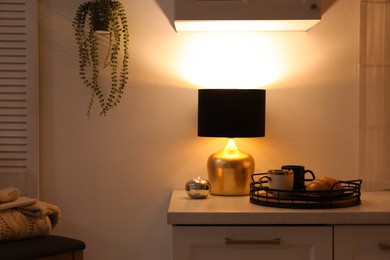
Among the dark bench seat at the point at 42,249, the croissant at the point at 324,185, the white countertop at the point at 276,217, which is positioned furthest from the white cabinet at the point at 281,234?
the dark bench seat at the point at 42,249

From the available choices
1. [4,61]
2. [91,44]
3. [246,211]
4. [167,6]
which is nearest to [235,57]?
[167,6]

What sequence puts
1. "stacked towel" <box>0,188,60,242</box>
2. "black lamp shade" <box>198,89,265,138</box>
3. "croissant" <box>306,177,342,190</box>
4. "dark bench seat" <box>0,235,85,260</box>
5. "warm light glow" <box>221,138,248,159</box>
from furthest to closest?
"warm light glow" <box>221,138,248,159</box> < "black lamp shade" <box>198,89,265,138</box> < "croissant" <box>306,177,342,190</box> < "stacked towel" <box>0,188,60,242</box> < "dark bench seat" <box>0,235,85,260</box>

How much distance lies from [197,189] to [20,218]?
0.73m

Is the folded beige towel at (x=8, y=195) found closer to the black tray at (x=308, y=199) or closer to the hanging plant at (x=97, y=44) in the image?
the hanging plant at (x=97, y=44)

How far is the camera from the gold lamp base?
2.70 meters

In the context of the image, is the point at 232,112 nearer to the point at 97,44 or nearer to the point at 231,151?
the point at 231,151

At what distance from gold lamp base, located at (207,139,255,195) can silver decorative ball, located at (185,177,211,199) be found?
3.7 inches

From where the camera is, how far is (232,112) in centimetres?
261

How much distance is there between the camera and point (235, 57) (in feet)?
9.50

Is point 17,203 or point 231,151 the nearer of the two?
point 17,203

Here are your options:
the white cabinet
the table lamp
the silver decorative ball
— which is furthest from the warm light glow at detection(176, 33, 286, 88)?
the white cabinet

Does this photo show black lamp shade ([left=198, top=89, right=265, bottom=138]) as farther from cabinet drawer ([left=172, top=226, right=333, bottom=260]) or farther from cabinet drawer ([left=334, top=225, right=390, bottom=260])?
cabinet drawer ([left=334, top=225, right=390, bottom=260])

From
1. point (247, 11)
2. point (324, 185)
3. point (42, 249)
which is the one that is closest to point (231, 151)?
point (324, 185)

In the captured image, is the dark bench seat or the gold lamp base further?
the gold lamp base
